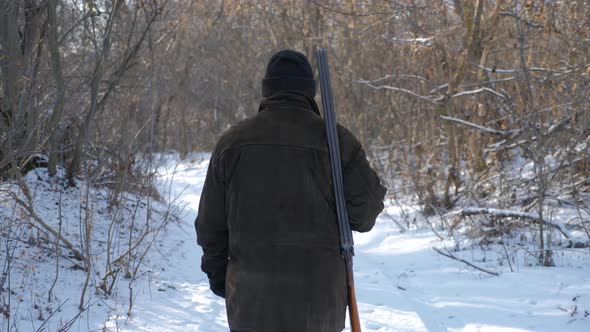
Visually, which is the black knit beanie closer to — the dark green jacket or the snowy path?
the dark green jacket

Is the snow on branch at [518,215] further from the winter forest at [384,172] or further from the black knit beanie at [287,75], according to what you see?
the black knit beanie at [287,75]

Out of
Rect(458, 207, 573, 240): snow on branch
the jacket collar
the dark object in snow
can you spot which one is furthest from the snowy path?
the jacket collar

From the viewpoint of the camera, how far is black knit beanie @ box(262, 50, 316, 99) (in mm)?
2527

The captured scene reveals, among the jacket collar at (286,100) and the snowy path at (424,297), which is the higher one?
the jacket collar at (286,100)

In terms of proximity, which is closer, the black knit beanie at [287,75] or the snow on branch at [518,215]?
the black knit beanie at [287,75]

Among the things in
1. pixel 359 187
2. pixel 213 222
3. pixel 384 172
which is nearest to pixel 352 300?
pixel 359 187

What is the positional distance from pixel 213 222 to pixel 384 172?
944 cm

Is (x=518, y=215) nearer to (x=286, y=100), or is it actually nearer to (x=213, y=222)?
(x=286, y=100)

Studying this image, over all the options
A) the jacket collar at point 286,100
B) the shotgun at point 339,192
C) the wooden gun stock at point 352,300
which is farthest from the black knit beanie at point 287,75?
the wooden gun stock at point 352,300

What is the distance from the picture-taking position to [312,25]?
1438 centimetres

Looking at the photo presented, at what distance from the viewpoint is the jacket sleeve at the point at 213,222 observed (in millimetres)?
2502

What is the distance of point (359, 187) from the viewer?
2525 mm

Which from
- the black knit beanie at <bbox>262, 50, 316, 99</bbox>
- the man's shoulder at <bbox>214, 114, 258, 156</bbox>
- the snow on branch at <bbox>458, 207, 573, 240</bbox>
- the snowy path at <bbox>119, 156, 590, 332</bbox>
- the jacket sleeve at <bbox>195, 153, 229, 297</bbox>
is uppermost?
the black knit beanie at <bbox>262, 50, 316, 99</bbox>

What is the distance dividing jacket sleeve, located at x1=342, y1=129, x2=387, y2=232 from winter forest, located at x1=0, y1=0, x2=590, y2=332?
72.3 inches
